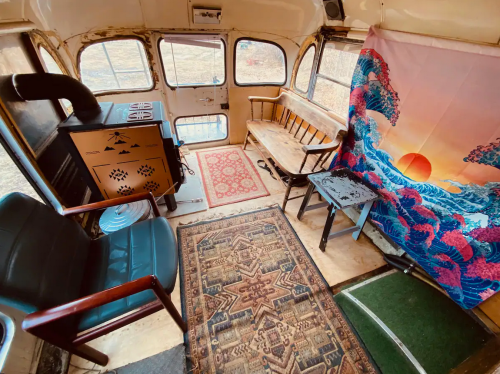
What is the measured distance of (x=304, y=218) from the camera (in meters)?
2.77

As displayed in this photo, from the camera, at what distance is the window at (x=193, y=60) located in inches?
119

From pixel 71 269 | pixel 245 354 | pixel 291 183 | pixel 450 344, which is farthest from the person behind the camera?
pixel 291 183

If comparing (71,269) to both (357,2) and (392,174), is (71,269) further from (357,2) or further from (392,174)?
(357,2)

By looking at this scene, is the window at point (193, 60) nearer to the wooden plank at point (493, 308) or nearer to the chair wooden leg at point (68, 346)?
the chair wooden leg at point (68, 346)

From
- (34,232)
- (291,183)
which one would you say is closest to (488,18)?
(291,183)

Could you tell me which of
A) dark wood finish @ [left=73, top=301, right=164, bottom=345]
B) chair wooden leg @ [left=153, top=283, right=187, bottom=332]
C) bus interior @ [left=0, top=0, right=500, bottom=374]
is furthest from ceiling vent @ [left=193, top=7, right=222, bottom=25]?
dark wood finish @ [left=73, top=301, right=164, bottom=345]

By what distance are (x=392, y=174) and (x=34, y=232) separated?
2.86 meters

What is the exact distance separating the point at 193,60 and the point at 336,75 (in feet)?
7.20

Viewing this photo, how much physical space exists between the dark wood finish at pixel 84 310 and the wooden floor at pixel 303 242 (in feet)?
0.78

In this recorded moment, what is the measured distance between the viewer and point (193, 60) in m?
3.25

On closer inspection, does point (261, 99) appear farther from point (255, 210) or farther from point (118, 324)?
point (118, 324)

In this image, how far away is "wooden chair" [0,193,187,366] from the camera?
102 cm

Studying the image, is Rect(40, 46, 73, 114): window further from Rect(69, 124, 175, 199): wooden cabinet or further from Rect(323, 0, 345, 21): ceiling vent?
Rect(323, 0, 345, 21): ceiling vent

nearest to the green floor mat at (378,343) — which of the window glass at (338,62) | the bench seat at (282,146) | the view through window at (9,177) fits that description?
the bench seat at (282,146)
